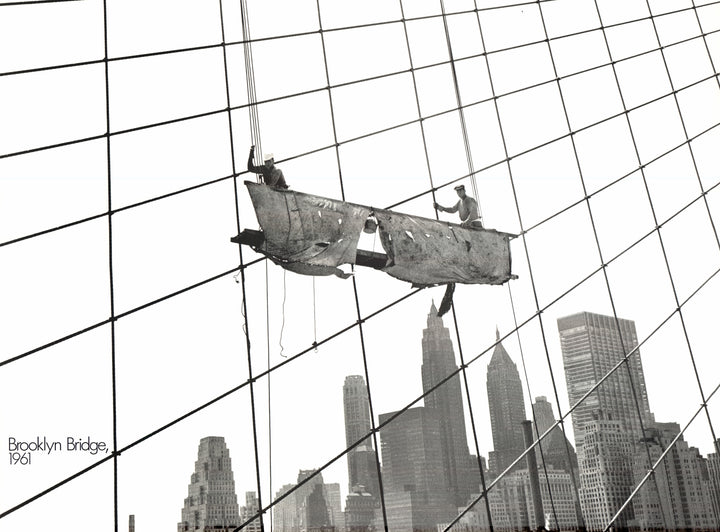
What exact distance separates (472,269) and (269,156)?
3.21 metres

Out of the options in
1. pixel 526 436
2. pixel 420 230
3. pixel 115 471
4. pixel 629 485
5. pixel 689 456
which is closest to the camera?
pixel 115 471

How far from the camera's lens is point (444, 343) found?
252ft

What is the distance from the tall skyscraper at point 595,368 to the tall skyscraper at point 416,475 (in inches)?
802

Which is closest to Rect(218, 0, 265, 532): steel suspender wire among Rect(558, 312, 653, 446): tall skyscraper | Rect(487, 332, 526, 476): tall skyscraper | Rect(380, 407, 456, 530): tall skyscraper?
Rect(558, 312, 653, 446): tall skyscraper

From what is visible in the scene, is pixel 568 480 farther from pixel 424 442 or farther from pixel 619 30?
pixel 619 30

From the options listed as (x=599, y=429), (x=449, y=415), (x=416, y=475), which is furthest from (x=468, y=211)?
(x=416, y=475)

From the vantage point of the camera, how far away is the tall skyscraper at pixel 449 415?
2876 inches

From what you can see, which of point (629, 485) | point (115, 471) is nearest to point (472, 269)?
point (115, 471)

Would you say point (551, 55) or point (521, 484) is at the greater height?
point (551, 55)

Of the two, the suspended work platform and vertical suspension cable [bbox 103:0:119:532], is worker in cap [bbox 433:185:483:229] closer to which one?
the suspended work platform

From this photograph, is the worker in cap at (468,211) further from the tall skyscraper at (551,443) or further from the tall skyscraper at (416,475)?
the tall skyscraper at (416,475)

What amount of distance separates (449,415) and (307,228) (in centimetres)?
7596

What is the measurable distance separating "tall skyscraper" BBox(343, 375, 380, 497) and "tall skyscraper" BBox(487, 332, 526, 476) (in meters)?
10.0

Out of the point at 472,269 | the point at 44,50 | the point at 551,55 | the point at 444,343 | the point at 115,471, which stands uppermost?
the point at 444,343
